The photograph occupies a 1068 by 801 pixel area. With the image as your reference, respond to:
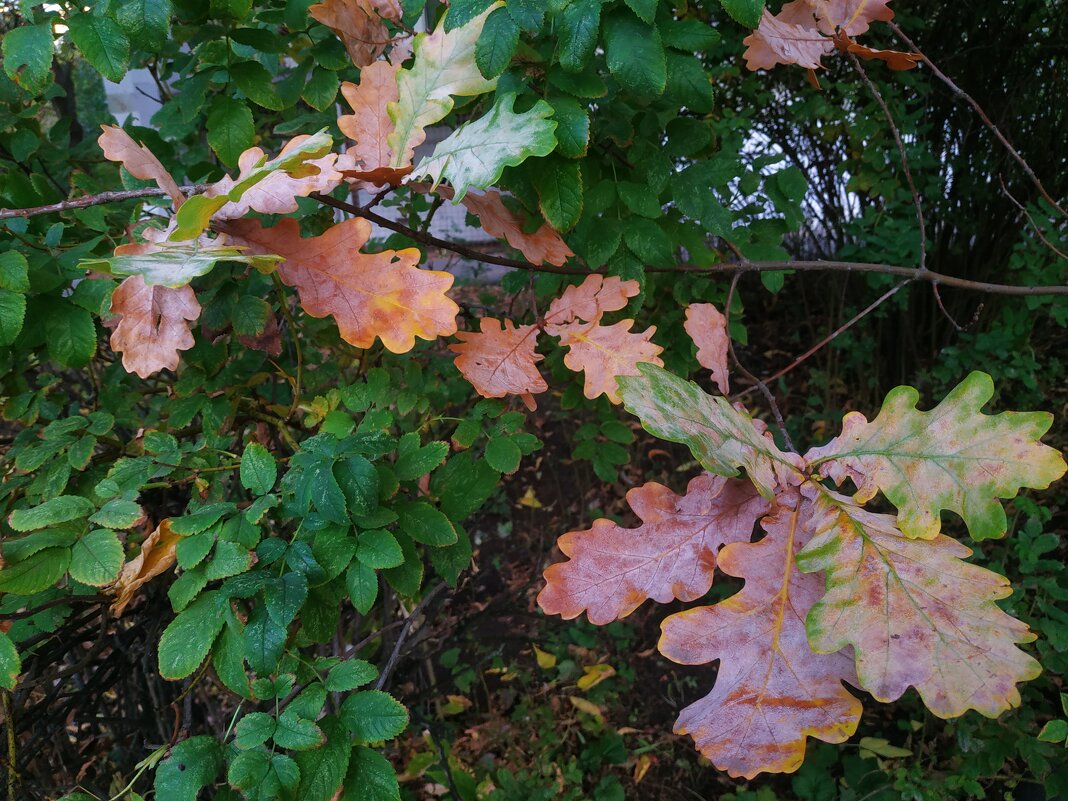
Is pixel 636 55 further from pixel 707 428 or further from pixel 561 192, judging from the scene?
pixel 707 428

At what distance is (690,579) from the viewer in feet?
2.45

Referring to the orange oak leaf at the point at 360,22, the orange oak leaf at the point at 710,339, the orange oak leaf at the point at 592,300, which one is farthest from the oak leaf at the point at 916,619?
the orange oak leaf at the point at 360,22

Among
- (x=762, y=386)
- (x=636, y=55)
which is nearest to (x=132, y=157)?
(x=636, y=55)

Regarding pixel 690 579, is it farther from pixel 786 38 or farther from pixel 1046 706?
pixel 1046 706

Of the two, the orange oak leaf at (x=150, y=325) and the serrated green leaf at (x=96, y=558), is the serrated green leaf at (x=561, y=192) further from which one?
the serrated green leaf at (x=96, y=558)

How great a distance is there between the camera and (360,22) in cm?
102

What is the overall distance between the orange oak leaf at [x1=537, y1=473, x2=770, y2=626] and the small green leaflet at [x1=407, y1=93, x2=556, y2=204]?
36cm

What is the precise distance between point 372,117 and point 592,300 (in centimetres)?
36

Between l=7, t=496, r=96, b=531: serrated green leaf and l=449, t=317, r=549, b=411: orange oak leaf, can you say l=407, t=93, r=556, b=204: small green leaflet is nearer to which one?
l=449, t=317, r=549, b=411: orange oak leaf

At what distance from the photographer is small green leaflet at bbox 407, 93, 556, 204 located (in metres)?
0.71

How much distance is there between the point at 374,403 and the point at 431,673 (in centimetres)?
154

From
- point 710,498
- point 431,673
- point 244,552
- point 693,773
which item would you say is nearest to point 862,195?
point 693,773

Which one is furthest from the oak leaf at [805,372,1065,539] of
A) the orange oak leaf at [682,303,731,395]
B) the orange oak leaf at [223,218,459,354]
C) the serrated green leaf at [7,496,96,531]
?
the serrated green leaf at [7,496,96,531]

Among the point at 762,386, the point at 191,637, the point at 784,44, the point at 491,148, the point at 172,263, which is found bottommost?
the point at 191,637
